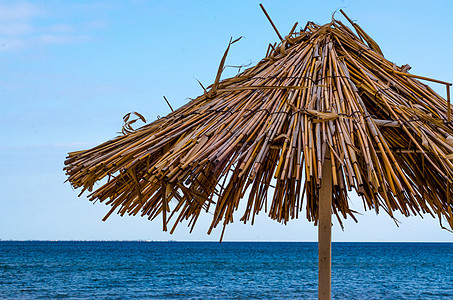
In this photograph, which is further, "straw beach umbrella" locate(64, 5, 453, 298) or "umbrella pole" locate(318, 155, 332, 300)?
"umbrella pole" locate(318, 155, 332, 300)

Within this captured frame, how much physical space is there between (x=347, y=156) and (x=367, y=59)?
1022 mm

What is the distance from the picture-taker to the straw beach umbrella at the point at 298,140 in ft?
7.04

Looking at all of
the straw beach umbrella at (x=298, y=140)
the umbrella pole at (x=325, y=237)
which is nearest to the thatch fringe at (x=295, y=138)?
the straw beach umbrella at (x=298, y=140)

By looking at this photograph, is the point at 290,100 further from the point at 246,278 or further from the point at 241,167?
the point at 246,278

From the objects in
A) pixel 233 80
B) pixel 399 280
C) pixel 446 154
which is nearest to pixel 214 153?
pixel 233 80

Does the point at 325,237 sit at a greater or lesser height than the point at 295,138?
lesser

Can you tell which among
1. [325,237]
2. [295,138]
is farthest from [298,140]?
[325,237]

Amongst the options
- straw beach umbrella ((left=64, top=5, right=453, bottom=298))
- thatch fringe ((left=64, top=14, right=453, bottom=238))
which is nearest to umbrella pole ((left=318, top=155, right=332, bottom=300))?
straw beach umbrella ((left=64, top=5, right=453, bottom=298))

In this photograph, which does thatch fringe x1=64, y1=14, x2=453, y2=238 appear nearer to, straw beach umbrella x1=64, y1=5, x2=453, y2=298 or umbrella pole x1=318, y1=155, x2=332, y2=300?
straw beach umbrella x1=64, y1=5, x2=453, y2=298

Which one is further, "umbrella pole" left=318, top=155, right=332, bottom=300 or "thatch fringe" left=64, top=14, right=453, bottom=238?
"umbrella pole" left=318, top=155, right=332, bottom=300

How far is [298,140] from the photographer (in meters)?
2.20

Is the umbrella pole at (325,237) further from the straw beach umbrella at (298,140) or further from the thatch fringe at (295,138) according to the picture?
the thatch fringe at (295,138)

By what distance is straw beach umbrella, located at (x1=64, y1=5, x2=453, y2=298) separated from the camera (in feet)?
7.04

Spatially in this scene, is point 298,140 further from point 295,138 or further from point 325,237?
point 325,237
